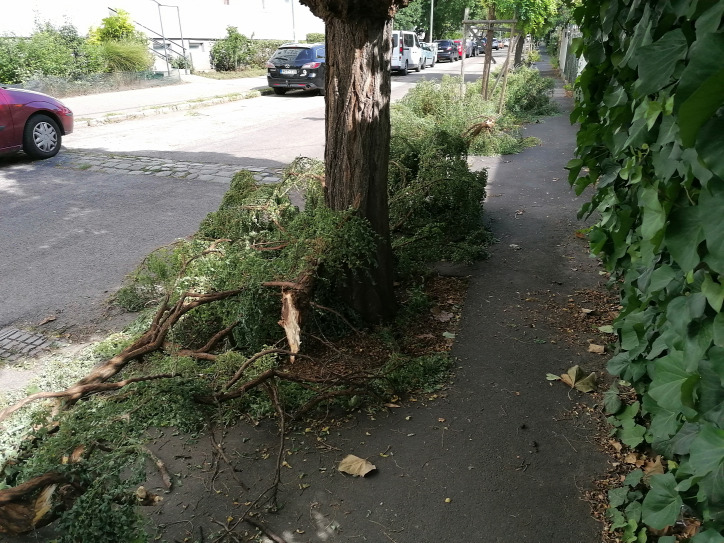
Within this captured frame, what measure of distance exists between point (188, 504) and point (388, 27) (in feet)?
11.0

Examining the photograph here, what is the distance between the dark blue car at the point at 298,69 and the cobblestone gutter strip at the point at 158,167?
11.0 m

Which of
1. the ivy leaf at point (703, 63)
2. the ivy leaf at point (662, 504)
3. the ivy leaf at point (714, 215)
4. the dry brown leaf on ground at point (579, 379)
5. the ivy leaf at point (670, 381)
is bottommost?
the dry brown leaf on ground at point (579, 379)

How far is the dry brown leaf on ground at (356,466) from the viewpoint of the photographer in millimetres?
3193

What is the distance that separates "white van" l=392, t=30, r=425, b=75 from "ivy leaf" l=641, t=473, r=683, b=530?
104 ft

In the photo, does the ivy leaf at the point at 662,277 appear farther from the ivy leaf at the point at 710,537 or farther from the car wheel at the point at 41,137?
the car wheel at the point at 41,137

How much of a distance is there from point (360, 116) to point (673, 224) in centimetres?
285

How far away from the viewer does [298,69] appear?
21.4 m

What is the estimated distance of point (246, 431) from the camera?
3582mm

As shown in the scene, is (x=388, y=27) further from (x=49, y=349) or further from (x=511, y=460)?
(x=49, y=349)

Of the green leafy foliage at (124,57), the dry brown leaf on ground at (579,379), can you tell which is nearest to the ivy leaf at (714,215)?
the dry brown leaf on ground at (579,379)

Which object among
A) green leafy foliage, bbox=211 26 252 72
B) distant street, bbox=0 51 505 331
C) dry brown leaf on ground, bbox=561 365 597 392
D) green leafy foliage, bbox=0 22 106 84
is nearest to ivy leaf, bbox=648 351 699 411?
dry brown leaf on ground, bbox=561 365 597 392

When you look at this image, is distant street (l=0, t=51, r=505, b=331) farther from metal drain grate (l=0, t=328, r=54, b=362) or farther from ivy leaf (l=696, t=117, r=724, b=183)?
ivy leaf (l=696, t=117, r=724, b=183)

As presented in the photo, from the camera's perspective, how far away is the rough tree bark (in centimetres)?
410

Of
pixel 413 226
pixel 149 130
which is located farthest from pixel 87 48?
pixel 413 226
